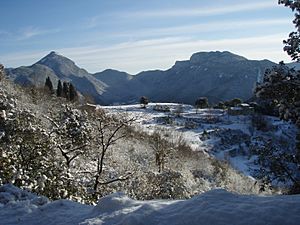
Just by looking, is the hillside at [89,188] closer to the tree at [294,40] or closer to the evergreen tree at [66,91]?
the tree at [294,40]

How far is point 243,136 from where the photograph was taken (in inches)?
2042

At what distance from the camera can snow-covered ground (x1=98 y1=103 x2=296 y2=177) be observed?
4212 centimetres

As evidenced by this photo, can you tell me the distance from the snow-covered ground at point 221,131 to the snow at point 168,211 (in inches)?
1199

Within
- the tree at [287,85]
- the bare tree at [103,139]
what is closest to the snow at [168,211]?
the tree at [287,85]

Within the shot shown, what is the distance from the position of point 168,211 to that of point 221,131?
48621 millimetres

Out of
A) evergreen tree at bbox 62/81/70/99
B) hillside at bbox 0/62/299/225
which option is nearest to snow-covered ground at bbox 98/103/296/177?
evergreen tree at bbox 62/81/70/99

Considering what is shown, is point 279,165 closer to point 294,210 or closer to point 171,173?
point 294,210

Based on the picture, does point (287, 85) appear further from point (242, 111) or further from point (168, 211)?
point (242, 111)

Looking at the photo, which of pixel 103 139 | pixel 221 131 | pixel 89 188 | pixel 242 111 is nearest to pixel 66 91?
pixel 221 131

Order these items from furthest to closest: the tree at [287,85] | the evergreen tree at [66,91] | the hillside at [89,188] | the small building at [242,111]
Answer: the small building at [242,111], the evergreen tree at [66,91], the tree at [287,85], the hillside at [89,188]

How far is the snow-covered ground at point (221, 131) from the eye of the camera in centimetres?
4212

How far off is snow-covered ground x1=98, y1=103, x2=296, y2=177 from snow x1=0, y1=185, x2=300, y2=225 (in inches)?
1199

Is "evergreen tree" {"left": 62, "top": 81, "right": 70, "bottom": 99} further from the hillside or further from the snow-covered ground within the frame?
the hillside

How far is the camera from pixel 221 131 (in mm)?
53125
